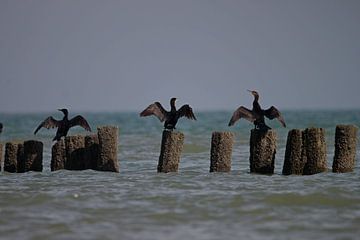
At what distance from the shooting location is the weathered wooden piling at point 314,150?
14.5m

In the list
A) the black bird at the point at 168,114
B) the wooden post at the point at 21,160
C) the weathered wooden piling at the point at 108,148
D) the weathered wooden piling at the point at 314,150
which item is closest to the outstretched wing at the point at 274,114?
the weathered wooden piling at the point at 314,150

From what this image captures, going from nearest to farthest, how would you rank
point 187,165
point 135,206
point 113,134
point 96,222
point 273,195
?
point 96,222 < point 135,206 < point 273,195 < point 113,134 < point 187,165

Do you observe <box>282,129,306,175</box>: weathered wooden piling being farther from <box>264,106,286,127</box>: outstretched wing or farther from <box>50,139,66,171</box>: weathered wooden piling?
<box>50,139,66,171</box>: weathered wooden piling

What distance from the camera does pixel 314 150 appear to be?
14.6 meters

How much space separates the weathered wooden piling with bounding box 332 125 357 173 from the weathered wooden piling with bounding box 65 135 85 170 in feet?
15.5

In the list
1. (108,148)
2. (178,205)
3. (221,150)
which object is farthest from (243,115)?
(178,205)

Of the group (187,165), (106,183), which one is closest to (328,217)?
(106,183)

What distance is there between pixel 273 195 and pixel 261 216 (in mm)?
1634

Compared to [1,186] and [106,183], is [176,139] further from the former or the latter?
[1,186]

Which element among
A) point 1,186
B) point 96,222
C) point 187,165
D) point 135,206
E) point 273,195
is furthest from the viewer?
point 187,165

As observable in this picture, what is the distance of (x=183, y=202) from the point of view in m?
12.2

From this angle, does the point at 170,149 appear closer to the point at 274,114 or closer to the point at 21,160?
the point at 274,114

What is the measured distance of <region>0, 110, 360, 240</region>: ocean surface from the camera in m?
10.2

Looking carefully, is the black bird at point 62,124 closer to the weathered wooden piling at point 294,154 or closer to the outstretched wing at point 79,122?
the outstretched wing at point 79,122
